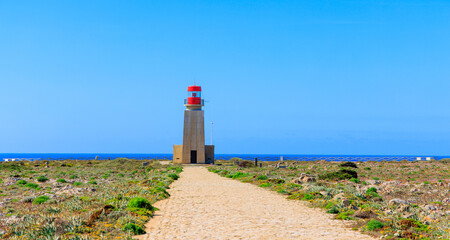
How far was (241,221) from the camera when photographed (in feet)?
37.6

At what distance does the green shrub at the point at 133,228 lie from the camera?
31.3 feet

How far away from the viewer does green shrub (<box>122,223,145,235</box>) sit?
31.3ft

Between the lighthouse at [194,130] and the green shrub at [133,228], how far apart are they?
41978 millimetres

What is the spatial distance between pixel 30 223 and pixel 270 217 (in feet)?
22.5

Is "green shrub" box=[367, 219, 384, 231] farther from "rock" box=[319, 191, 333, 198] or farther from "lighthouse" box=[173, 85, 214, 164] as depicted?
"lighthouse" box=[173, 85, 214, 164]

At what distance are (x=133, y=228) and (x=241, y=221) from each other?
330cm

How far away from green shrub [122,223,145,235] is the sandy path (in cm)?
22

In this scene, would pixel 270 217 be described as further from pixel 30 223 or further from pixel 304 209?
pixel 30 223

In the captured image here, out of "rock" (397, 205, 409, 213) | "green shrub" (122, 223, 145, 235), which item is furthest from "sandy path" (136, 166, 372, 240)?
"rock" (397, 205, 409, 213)

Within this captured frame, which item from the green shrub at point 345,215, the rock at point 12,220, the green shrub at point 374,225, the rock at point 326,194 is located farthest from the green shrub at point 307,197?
the rock at point 12,220

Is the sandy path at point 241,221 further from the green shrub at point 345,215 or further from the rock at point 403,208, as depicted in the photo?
Answer: the rock at point 403,208

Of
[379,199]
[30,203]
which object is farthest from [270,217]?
[30,203]

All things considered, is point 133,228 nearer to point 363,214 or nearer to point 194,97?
point 363,214

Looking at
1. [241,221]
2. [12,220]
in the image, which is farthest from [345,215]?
[12,220]
